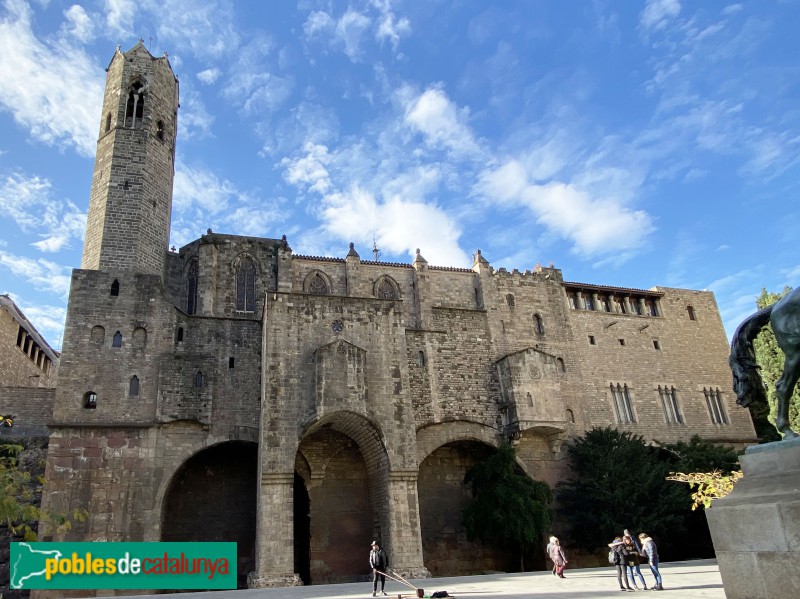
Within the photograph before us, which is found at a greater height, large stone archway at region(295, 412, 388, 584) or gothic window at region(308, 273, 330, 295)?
gothic window at region(308, 273, 330, 295)

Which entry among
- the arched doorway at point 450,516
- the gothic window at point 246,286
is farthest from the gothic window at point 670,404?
the gothic window at point 246,286

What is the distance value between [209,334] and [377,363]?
22.4 ft

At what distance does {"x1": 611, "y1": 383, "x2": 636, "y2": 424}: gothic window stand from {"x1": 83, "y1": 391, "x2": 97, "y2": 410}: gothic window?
22688 millimetres

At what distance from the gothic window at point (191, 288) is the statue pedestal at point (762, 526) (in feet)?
77.6

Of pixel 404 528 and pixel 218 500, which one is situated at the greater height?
pixel 218 500

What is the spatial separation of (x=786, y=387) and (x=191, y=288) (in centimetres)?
2487

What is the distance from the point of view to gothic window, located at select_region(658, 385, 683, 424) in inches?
1200

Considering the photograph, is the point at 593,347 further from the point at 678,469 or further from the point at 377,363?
the point at 377,363

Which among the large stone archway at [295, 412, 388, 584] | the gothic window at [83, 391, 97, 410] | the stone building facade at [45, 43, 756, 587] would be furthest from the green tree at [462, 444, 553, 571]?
the gothic window at [83, 391, 97, 410]

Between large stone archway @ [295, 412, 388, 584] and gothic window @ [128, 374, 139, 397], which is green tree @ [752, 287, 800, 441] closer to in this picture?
large stone archway @ [295, 412, 388, 584]

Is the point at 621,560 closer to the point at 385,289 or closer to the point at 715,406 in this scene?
the point at 385,289

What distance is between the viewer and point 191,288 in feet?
90.4

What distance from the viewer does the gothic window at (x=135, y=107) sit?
2652 cm

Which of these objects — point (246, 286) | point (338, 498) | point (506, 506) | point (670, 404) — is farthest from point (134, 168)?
point (670, 404)
